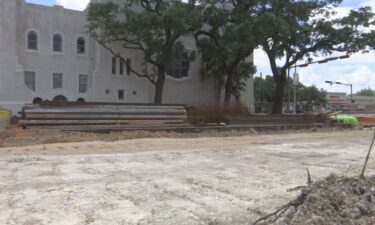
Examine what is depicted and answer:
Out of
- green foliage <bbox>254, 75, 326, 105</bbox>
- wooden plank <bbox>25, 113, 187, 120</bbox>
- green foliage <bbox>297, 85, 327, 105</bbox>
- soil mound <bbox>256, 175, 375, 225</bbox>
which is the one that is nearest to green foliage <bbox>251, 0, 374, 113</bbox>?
wooden plank <bbox>25, 113, 187, 120</bbox>

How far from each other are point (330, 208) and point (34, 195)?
4.70 meters

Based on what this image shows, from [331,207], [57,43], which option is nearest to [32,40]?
[57,43]

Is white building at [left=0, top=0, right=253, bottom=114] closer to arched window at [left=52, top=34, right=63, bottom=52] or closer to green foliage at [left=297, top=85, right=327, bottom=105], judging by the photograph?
arched window at [left=52, top=34, right=63, bottom=52]

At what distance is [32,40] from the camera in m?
40.0

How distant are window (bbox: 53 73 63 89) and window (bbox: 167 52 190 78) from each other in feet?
34.6

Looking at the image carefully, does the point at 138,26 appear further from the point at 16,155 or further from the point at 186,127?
the point at 16,155

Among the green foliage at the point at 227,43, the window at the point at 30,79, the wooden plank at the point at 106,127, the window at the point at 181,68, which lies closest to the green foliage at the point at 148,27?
the green foliage at the point at 227,43

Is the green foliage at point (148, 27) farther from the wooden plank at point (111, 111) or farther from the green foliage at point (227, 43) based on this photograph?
the wooden plank at point (111, 111)

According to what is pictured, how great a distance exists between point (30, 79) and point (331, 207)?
1427 inches

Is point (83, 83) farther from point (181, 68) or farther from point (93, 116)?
point (93, 116)

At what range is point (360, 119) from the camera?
4425 centimetres

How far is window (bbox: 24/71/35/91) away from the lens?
129 feet

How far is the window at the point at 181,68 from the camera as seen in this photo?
157 feet

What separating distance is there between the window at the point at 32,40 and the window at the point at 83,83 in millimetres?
A: 4383
